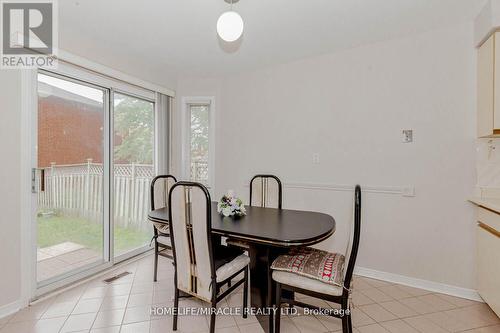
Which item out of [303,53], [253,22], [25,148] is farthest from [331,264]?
[25,148]

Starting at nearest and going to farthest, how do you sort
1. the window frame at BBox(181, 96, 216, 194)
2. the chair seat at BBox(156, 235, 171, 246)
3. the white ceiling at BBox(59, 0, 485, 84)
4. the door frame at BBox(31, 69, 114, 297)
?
the white ceiling at BBox(59, 0, 485, 84), the door frame at BBox(31, 69, 114, 297), the chair seat at BBox(156, 235, 171, 246), the window frame at BBox(181, 96, 216, 194)

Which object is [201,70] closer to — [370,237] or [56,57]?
[56,57]

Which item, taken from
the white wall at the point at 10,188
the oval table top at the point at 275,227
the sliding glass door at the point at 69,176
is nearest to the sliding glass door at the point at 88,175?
the sliding glass door at the point at 69,176

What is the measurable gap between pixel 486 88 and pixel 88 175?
3.84m

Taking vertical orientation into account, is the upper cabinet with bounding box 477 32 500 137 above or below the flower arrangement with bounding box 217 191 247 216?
above

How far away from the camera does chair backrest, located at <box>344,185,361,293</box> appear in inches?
61.4

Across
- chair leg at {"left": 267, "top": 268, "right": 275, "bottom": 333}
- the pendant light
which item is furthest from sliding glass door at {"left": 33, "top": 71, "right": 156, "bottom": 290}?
chair leg at {"left": 267, "top": 268, "right": 275, "bottom": 333}

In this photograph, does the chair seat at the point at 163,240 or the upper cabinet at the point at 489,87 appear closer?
the upper cabinet at the point at 489,87

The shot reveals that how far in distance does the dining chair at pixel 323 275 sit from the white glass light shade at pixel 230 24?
1.37 meters

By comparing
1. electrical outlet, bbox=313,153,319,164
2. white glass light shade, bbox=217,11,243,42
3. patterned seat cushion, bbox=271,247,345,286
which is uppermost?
white glass light shade, bbox=217,11,243,42

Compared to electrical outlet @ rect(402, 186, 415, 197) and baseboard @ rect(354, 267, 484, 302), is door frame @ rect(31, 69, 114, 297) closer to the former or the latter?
baseboard @ rect(354, 267, 484, 302)

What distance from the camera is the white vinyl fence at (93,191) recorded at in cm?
258

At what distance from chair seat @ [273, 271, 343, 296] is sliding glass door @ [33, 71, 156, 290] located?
7.04ft

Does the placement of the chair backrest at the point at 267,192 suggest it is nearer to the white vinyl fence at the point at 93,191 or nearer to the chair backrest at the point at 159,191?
the chair backrest at the point at 159,191
